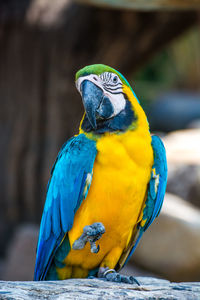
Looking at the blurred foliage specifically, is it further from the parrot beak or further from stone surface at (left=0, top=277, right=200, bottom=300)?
stone surface at (left=0, top=277, right=200, bottom=300)

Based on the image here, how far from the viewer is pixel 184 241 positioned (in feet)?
16.3

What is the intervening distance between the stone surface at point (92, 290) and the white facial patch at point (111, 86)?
846 millimetres

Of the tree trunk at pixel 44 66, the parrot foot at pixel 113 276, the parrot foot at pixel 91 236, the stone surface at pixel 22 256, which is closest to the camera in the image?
the parrot foot at pixel 91 236

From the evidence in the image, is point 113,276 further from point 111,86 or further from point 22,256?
point 22,256

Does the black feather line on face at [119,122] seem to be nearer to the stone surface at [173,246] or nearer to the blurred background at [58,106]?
the blurred background at [58,106]

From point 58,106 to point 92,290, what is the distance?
340 centimetres

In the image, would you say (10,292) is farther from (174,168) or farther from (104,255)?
(174,168)

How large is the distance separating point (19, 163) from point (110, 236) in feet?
10.5

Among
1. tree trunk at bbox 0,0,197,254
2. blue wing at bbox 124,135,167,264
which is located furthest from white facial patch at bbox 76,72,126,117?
tree trunk at bbox 0,0,197,254

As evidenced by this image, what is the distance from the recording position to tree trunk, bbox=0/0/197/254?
4875mm

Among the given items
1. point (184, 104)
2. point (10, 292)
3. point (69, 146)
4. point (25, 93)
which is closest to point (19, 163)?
point (25, 93)

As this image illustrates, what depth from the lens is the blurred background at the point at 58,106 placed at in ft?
16.1

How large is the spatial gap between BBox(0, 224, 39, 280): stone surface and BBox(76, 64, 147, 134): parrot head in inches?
128

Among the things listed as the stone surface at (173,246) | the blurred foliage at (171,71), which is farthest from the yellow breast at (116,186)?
the blurred foliage at (171,71)
